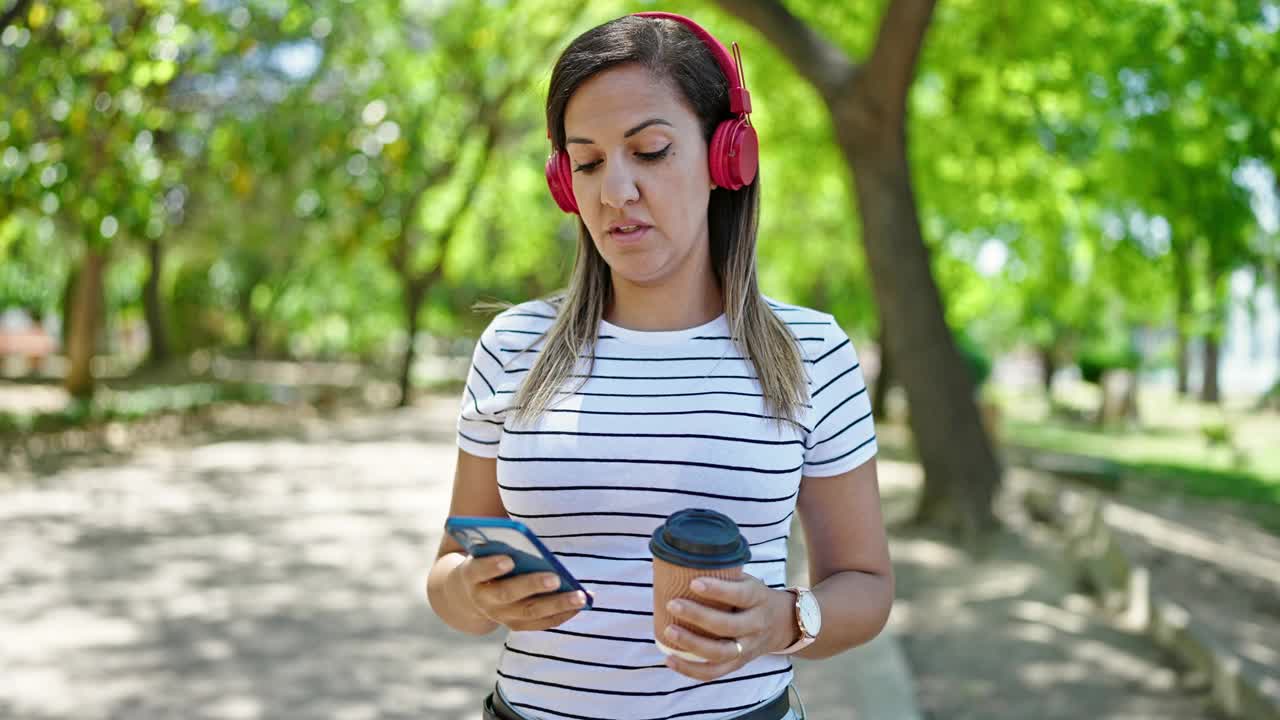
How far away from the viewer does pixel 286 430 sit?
71.7 ft

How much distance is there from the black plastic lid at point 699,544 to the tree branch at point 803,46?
884 cm

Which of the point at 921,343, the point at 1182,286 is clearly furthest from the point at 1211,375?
the point at 921,343

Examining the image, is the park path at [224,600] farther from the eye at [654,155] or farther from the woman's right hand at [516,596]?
the eye at [654,155]

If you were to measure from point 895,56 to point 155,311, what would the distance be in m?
23.1

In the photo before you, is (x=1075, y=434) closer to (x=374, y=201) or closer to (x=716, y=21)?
(x=716, y=21)

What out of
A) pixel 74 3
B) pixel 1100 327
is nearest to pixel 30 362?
pixel 74 3

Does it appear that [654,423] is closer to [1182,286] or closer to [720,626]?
[720,626]

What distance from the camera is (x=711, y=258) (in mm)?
2262

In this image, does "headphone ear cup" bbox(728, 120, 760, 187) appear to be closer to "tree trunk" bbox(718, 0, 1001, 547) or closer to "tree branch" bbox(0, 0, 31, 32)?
"tree branch" bbox(0, 0, 31, 32)

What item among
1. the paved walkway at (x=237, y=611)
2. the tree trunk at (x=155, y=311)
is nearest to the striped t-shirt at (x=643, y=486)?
the paved walkway at (x=237, y=611)

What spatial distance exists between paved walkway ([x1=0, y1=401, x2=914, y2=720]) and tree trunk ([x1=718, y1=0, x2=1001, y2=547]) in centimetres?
372

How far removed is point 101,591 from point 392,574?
81.0 inches

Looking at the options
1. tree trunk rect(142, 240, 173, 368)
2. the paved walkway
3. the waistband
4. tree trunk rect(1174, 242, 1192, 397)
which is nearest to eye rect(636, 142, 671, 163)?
the waistband

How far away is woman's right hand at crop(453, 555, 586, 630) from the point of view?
1.75 m
